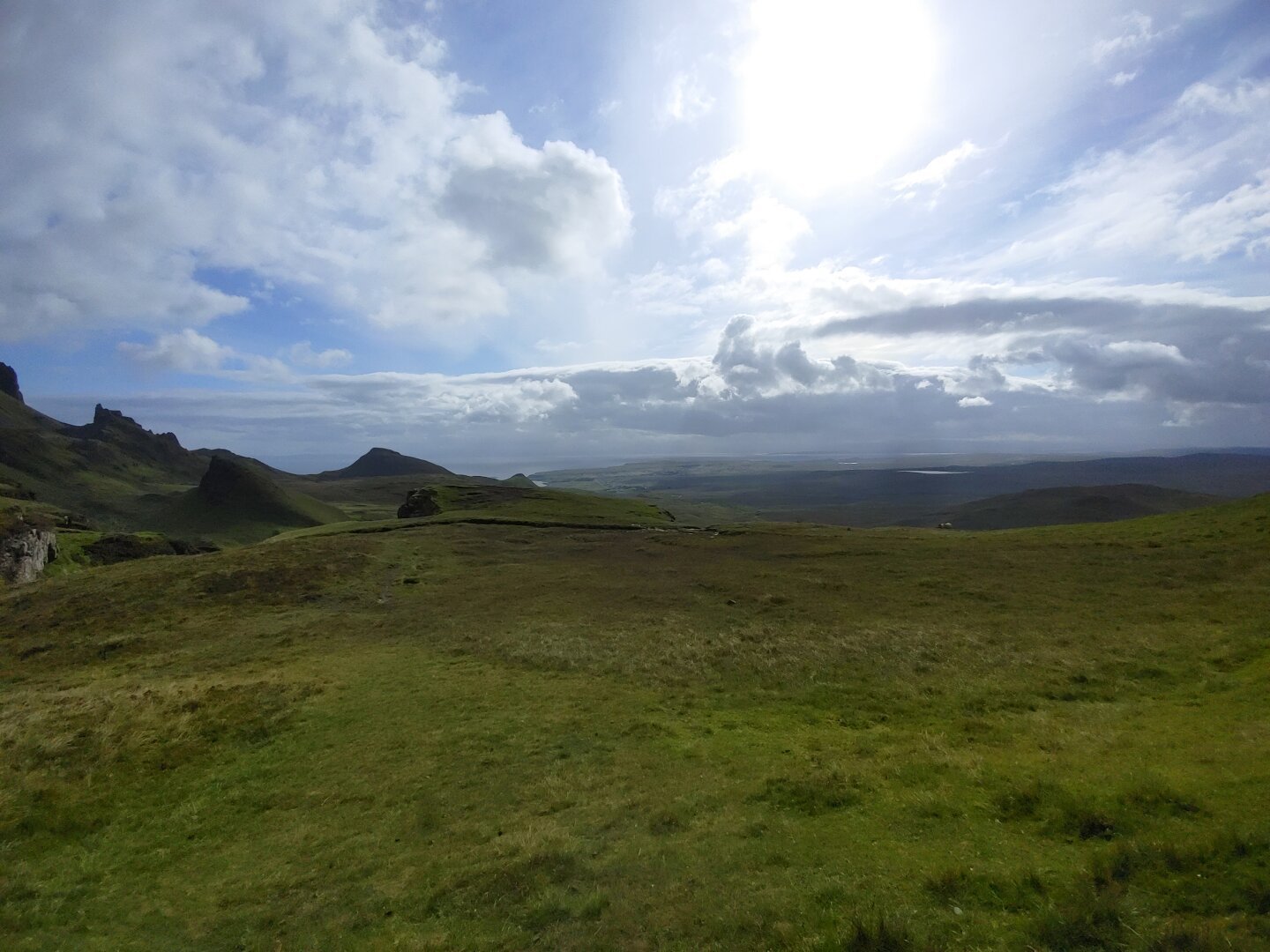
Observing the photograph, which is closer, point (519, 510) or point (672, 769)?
point (672, 769)

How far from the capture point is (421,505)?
118 m

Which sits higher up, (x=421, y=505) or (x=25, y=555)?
(x=421, y=505)

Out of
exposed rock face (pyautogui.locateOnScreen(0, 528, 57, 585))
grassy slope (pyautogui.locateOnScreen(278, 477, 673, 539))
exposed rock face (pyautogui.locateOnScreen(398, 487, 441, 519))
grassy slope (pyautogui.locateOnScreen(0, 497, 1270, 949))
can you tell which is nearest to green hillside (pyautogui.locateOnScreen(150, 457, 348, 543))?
exposed rock face (pyautogui.locateOnScreen(398, 487, 441, 519))

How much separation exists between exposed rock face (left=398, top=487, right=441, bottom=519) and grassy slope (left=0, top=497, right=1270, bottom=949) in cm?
6905

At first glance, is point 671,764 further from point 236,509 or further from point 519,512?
point 236,509

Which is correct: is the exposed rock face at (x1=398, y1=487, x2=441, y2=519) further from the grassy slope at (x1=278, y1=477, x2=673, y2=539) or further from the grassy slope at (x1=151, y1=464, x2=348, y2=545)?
the grassy slope at (x1=151, y1=464, x2=348, y2=545)

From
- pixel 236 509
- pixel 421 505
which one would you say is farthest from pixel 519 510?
pixel 236 509

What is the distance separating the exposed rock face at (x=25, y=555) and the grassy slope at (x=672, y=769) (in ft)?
112

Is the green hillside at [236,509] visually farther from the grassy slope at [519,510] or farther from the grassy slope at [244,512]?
the grassy slope at [519,510]

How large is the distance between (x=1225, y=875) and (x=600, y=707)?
19.8 metres

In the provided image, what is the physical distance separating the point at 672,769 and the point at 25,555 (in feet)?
293

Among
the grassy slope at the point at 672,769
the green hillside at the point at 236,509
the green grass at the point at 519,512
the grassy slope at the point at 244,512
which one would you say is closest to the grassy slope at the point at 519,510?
the green grass at the point at 519,512

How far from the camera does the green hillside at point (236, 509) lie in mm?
157875

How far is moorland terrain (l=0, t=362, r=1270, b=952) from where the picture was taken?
10891mm
